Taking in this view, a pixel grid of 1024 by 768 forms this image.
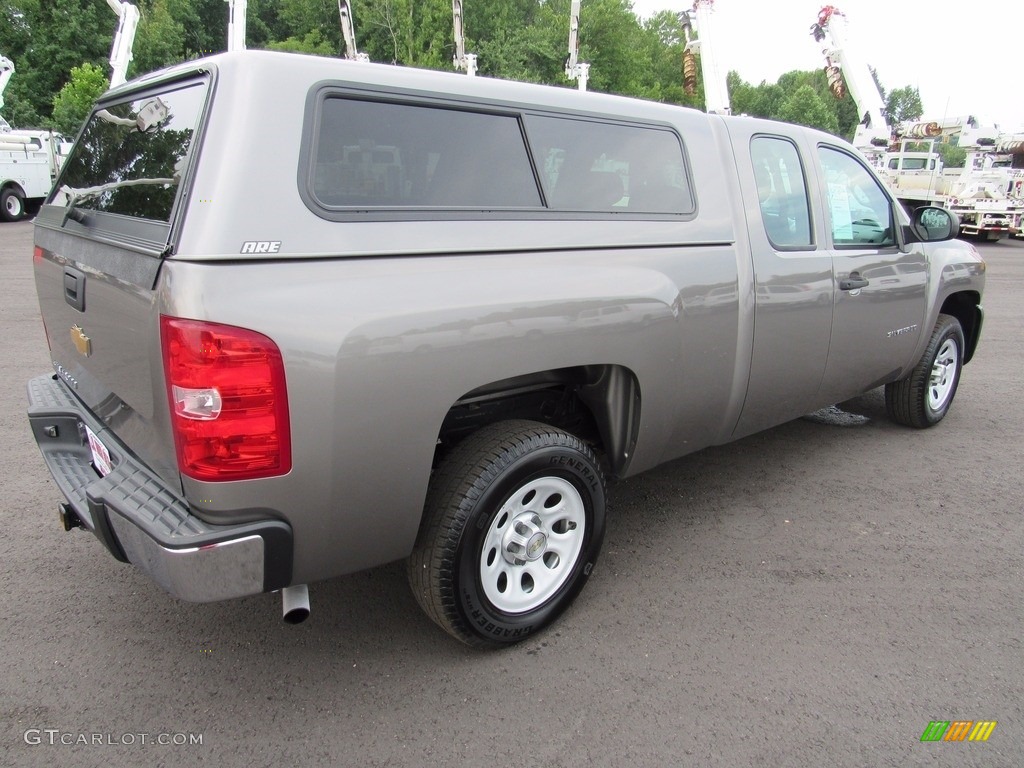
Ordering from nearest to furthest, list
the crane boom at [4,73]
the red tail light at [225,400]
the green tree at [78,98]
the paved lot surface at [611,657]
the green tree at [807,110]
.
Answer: the red tail light at [225,400] → the paved lot surface at [611,657] → the crane boom at [4,73] → the green tree at [78,98] → the green tree at [807,110]

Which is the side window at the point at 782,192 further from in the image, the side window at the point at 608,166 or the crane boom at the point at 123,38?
the crane boom at the point at 123,38

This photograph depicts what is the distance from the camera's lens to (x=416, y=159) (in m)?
2.35

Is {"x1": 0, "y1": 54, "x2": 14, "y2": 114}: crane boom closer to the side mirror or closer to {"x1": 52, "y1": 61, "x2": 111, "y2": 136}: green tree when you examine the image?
{"x1": 52, "y1": 61, "x2": 111, "y2": 136}: green tree

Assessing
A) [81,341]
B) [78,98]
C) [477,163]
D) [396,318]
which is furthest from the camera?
[78,98]

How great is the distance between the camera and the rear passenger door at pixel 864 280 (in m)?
3.88

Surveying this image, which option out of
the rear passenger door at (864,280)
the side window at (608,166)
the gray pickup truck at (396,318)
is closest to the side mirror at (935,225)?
the rear passenger door at (864,280)

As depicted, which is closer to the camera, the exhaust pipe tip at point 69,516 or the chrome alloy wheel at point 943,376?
the exhaust pipe tip at point 69,516

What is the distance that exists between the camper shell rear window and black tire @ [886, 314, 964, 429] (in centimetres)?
266

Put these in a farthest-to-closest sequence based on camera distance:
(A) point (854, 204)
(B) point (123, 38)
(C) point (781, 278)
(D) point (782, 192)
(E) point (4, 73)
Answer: (E) point (4, 73)
(B) point (123, 38)
(A) point (854, 204)
(D) point (782, 192)
(C) point (781, 278)

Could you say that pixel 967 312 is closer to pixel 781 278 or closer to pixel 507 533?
pixel 781 278

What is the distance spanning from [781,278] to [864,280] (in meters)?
0.79

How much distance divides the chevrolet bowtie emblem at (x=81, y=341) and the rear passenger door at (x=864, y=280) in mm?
3427

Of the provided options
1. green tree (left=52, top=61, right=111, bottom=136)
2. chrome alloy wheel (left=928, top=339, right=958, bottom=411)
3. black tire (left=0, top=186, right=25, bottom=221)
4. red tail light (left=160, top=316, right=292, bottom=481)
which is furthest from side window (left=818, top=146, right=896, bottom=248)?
green tree (left=52, top=61, right=111, bottom=136)

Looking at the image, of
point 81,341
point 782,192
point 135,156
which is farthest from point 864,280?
point 81,341
